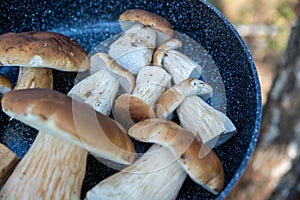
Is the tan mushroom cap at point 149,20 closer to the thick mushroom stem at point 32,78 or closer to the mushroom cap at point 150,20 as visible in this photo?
the mushroom cap at point 150,20

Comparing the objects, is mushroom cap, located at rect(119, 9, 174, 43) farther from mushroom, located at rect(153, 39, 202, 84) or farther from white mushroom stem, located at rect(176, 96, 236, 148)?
white mushroom stem, located at rect(176, 96, 236, 148)

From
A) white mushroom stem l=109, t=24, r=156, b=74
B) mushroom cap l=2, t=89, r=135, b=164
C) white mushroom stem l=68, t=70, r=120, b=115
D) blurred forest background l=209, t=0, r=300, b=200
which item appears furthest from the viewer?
blurred forest background l=209, t=0, r=300, b=200

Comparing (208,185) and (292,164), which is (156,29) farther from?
(292,164)

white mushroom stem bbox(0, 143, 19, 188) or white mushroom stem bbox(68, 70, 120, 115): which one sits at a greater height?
white mushroom stem bbox(68, 70, 120, 115)

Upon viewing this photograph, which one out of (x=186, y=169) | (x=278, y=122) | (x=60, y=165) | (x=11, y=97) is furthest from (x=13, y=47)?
(x=278, y=122)

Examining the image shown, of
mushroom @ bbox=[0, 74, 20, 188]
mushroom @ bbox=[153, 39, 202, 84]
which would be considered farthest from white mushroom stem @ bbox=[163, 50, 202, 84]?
mushroom @ bbox=[0, 74, 20, 188]

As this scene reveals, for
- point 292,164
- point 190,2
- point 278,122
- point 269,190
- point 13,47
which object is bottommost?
point 269,190

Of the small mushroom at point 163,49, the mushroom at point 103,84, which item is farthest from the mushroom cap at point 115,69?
the small mushroom at point 163,49

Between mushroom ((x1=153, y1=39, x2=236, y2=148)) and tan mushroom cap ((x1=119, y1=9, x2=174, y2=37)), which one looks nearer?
mushroom ((x1=153, y1=39, x2=236, y2=148))
